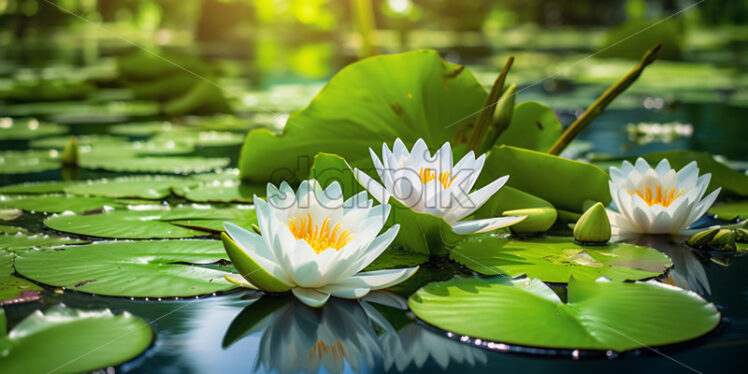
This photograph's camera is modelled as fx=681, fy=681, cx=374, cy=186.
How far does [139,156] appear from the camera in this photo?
284cm

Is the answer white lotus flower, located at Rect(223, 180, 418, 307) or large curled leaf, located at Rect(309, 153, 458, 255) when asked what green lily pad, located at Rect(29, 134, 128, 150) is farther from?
white lotus flower, located at Rect(223, 180, 418, 307)

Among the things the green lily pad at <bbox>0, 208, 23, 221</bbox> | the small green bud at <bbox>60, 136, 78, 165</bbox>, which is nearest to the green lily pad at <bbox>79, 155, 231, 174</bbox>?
the small green bud at <bbox>60, 136, 78, 165</bbox>

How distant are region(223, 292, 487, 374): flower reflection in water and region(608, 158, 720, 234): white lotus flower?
726mm

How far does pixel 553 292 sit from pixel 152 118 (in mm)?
3501

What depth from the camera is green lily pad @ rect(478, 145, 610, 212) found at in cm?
177

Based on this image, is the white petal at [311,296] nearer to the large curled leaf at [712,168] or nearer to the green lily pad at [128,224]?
the green lily pad at [128,224]

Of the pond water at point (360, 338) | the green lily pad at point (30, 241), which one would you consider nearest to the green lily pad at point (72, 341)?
the pond water at point (360, 338)

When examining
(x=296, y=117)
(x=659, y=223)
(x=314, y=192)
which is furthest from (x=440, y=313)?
(x=296, y=117)

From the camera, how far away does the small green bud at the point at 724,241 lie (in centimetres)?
157

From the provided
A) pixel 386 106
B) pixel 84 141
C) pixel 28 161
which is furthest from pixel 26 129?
pixel 386 106

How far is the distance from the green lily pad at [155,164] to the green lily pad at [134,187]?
0.21 metres

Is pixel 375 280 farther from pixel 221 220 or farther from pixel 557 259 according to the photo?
pixel 221 220

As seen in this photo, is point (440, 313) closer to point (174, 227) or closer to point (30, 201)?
point (174, 227)

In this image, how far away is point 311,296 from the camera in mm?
1217
